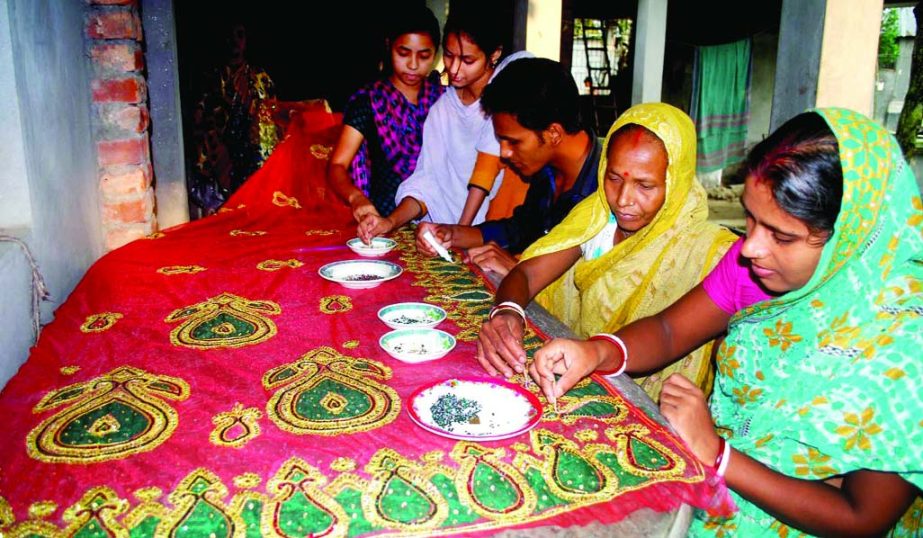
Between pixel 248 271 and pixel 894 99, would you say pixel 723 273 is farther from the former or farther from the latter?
pixel 894 99

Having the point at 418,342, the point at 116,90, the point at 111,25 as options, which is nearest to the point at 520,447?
the point at 418,342

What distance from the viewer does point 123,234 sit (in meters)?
3.19

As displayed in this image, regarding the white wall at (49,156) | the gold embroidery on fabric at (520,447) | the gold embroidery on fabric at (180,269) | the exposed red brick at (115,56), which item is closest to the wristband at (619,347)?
the gold embroidery on fabric at (520,447)

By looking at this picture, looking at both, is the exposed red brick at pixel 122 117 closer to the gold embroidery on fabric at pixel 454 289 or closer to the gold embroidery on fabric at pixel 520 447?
the gold embroidery on fabric at pixel 454 289

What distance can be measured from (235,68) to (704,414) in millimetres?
4895

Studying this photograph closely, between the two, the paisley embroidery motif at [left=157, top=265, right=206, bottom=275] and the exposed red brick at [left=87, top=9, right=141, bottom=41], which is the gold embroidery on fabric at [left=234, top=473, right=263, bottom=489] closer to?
the paisley embroidery motif at [left=157, top=265, right=206, bottom=275]

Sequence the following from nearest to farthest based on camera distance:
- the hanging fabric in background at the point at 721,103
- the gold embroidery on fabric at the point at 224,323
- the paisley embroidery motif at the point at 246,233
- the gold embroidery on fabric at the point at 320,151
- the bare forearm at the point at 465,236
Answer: the gold embroidery on fabric at the point at 224,323
the bare forearm at the point at 465,236
the paisley embroidery motif at the point at 246,233
the gold embroidery on fabric at the point at 320,151
the hanging fabric in background at the point at 721,103

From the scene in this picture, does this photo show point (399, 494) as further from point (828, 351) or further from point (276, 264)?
point (276, 264)

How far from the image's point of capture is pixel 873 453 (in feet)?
3.99

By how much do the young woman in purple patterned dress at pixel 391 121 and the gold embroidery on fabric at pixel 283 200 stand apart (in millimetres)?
411

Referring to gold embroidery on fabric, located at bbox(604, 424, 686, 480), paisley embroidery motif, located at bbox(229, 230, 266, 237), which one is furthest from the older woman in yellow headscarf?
paisley embroidery motif, located at bbox(229, 230, 266, 237)

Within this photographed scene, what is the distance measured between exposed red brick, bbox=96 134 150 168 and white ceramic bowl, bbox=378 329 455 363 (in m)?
2.21

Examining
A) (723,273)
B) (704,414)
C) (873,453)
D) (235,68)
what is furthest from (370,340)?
(235,68)

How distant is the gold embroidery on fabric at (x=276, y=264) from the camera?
2.42 meters
